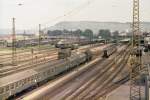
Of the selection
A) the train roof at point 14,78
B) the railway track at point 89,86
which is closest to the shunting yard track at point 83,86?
the railway track at point 89,86

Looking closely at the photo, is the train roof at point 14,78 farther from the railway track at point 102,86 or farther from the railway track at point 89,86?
the railway track at point 102,86

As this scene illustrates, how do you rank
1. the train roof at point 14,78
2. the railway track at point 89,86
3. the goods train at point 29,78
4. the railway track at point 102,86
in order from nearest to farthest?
the goods train at point 29,78, the train roof at point 14,78, the railway track at point 89,86, the railway track at point 102,86

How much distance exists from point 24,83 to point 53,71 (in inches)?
652

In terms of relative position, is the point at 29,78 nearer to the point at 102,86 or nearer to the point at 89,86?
the point at 89,86

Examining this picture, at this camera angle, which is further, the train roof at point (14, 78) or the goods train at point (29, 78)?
the train roof at point (14, 78)

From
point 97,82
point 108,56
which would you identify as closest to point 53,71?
point 97,82

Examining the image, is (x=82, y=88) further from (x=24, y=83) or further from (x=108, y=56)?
(x=108, y=56)

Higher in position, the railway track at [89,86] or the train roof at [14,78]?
the train roof at [14,78]

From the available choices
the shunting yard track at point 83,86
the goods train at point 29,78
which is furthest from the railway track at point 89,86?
the goods train at point 29,78

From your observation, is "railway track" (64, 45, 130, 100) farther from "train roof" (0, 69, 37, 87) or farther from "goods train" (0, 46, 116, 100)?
"train roof" (0, 69, 37, 87)

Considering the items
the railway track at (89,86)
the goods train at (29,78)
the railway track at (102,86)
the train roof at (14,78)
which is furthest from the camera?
the railway track at (102,86)

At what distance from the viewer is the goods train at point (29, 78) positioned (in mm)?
43656

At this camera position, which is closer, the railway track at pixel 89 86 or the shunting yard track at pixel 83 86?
the shunting yard track at pixel 83 86

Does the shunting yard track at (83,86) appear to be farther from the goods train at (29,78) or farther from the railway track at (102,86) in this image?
the goods train at (29,78)
